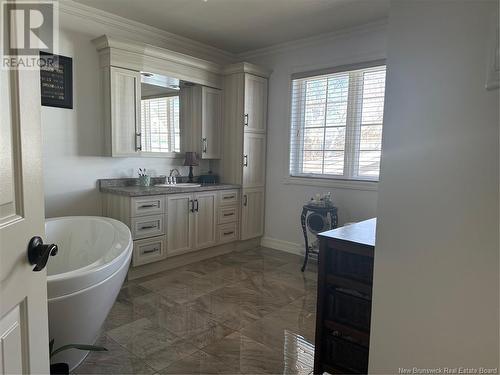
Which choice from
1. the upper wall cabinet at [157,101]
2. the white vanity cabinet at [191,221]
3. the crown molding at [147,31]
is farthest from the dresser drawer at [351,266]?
the crown molding at [147,31]

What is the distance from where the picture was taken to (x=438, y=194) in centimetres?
90

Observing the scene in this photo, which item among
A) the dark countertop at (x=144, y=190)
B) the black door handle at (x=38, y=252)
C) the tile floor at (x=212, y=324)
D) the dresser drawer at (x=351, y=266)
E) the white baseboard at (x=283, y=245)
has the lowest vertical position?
the tile floor at (x=212, y=324)

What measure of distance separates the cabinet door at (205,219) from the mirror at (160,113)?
30.8 inches

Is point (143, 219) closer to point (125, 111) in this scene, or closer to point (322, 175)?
point (125, 111)

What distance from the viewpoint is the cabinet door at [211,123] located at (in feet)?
13.9

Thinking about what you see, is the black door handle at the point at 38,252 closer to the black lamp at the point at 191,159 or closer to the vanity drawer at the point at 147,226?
the vanity drawer at the point at 147,226

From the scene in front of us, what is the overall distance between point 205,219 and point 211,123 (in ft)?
4.20

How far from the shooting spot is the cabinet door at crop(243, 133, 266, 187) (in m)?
4.29

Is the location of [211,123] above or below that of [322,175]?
above

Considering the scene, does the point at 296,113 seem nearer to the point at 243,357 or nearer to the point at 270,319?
the point at 270,319

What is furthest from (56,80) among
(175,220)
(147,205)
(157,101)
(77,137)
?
(175,220)

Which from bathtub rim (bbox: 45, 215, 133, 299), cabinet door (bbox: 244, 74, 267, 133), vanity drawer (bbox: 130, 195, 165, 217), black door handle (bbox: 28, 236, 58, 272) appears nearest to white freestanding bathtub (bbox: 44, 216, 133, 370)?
bathtub rim (bbox: 45, 215, 133, 299)

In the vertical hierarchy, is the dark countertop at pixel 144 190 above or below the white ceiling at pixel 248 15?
below

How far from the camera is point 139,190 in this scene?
129 inches
